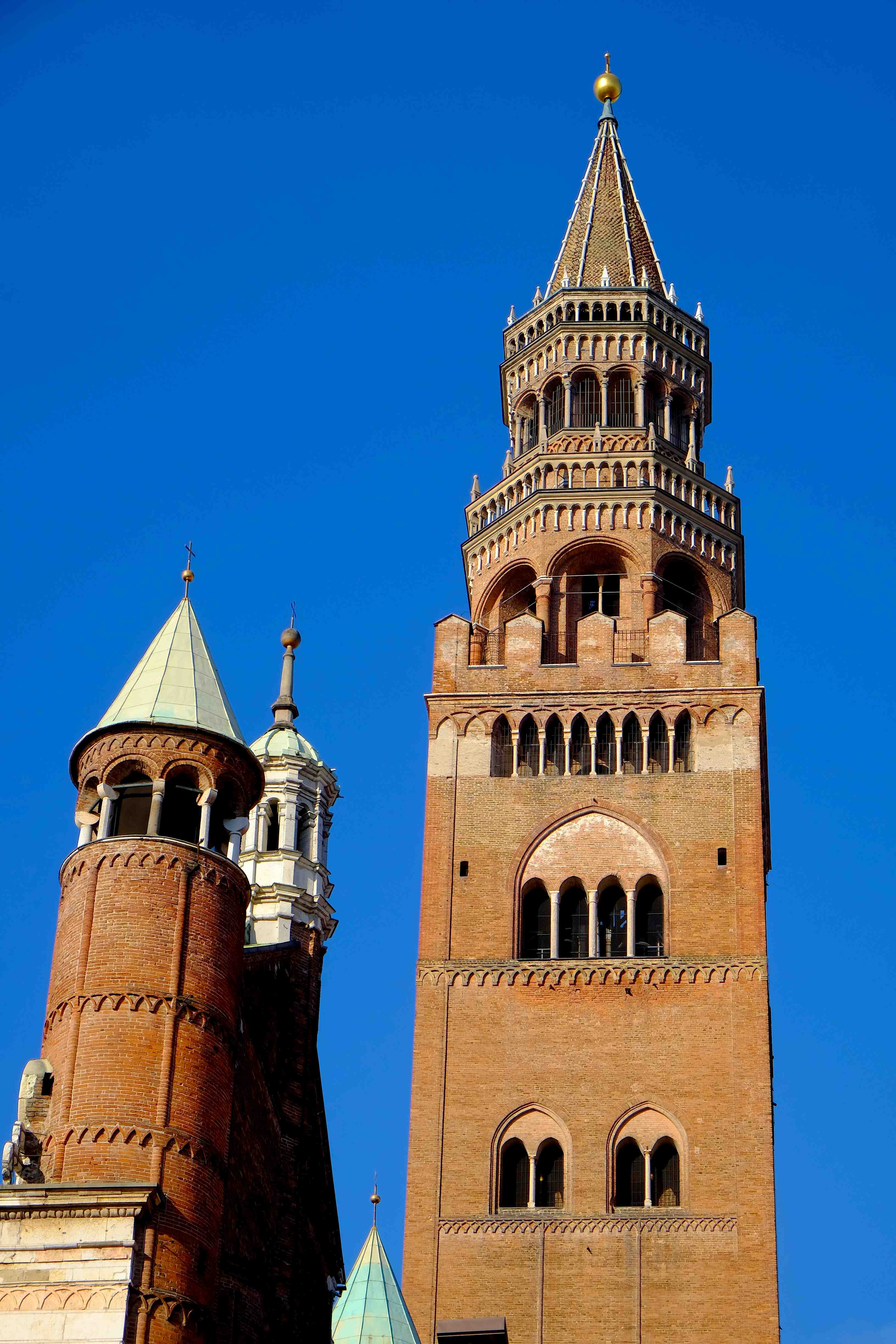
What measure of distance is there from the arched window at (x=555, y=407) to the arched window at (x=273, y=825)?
41.3ft

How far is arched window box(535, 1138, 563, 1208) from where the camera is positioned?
154ft

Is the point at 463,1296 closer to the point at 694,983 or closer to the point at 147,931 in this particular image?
the point at 694,983

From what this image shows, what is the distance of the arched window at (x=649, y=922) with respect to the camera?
49.4 m

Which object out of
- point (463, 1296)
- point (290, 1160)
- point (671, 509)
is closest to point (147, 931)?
point (290, 1160)

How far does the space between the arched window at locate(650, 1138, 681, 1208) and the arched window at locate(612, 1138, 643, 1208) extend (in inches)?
8.0

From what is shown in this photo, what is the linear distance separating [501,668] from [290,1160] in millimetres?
17899

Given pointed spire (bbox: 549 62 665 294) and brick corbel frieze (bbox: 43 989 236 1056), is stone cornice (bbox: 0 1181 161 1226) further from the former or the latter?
pointed spire (bbox: 549 62 665 294)

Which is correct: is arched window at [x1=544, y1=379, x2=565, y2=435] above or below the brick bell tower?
above

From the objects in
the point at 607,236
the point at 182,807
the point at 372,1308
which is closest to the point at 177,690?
the point at 182,807

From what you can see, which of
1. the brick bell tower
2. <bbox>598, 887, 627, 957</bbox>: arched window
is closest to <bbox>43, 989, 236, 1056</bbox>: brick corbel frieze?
the brick bell tower

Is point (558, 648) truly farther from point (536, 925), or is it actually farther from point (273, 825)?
point (273, 825)

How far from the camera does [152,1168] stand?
28734 mm

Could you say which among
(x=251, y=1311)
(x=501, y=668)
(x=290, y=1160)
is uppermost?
(x=501, y=668)

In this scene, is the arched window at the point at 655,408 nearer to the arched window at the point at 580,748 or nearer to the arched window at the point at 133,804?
the arched window at the point at 580,748
